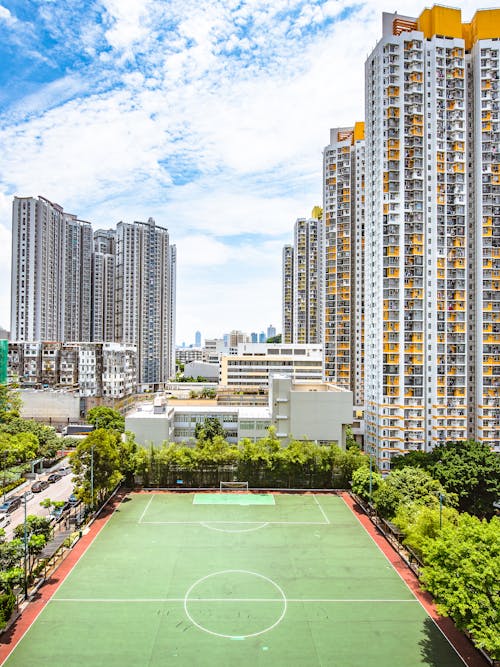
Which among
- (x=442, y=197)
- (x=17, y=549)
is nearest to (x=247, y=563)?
(x=17, y=549)

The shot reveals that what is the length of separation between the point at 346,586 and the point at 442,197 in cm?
3445

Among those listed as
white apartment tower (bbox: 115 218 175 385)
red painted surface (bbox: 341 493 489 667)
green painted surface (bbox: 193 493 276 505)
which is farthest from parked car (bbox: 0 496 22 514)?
white apartment tower (bbox: 115 218 175 385)

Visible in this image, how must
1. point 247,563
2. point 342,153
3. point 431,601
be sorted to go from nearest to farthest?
point 431,601
point 247,563
point 342,153

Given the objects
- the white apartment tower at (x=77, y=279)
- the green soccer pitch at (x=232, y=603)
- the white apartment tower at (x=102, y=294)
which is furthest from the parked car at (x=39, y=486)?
the white apartment tower at (x=102, y=294)

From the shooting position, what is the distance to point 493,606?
1595cm

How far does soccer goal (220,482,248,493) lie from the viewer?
39562 mm

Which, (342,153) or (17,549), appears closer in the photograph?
(17,549)

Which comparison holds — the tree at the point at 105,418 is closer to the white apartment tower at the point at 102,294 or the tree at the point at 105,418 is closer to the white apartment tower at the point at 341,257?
the white apartment tower at the point at 341,257

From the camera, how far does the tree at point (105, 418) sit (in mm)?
58250

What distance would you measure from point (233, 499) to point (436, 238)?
95.2 ft

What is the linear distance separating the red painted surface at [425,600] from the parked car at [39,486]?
2583 centimetres

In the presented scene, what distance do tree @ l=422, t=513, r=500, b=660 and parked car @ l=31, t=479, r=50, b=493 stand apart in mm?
32587

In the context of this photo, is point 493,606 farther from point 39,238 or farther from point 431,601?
point 39,238

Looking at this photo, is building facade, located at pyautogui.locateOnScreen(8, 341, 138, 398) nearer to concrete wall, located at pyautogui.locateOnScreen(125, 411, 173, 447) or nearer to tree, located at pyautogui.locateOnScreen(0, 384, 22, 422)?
tree, located at pyautogui.locateOnScreen(0, 384, 22, 422)
